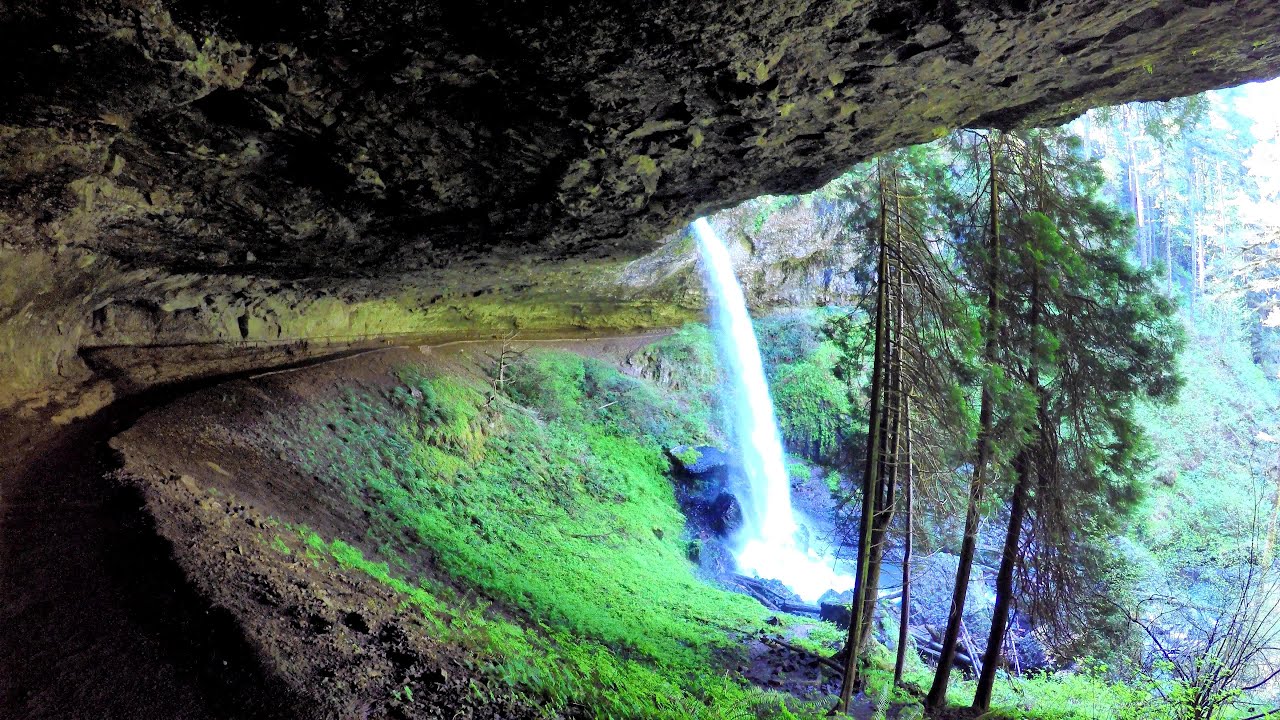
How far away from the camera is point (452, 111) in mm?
5484

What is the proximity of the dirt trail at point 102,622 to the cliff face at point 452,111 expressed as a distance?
2773 millimetres

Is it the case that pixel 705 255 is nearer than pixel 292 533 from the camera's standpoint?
No

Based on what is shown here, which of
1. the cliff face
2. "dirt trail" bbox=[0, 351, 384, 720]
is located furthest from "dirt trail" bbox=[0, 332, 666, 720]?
the cliff face

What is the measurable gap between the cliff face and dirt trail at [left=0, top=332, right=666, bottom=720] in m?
2.77

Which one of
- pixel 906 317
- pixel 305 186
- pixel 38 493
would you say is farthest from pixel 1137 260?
pixel 38 493

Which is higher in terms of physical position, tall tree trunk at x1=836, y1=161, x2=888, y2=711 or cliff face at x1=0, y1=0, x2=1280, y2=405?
cliff face at x1=0, y1=0, x2=1280, y2=405

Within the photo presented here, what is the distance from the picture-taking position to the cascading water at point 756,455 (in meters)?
16.3

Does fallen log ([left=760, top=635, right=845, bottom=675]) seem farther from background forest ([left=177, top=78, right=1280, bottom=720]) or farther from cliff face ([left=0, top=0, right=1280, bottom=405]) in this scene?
cliff face ([left=0, top=0, right=1280, bottom=405])

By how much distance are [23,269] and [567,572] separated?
758 cm

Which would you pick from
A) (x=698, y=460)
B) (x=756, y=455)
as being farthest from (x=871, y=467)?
(x=756, y=455)

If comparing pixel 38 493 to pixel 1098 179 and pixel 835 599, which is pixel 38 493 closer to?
pixel 1098 179

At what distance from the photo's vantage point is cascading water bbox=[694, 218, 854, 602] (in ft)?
53.6

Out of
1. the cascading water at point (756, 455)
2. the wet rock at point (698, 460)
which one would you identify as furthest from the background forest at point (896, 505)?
the cascading water at point (756, 455)

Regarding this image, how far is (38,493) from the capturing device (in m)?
5.66
